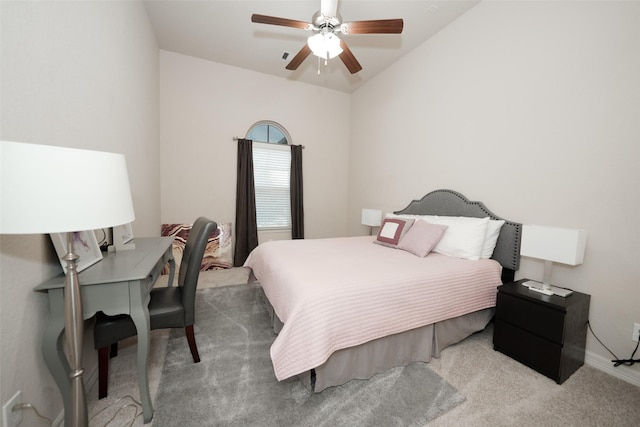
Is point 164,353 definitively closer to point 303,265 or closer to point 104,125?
point 303,265

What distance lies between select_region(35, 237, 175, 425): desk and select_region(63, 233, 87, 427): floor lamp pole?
13 cm

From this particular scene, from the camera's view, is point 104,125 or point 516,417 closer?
point 516,417

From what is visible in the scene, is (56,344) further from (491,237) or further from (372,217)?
(372,217)

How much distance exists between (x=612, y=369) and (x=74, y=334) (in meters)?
3.12

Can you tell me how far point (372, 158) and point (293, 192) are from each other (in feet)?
4.86

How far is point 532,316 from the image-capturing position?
1730 mm

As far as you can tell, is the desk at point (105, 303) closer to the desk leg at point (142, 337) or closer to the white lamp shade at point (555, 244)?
the desk leg at point (142, 337)

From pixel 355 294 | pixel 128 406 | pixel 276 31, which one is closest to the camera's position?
pixel 128 406

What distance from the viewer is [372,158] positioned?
4.18 m

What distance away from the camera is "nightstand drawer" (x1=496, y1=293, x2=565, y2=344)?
1.61m

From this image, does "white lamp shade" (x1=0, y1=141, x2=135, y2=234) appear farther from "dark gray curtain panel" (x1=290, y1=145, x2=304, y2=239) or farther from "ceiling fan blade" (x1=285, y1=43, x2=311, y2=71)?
"dark gray curtain panel" (x1=290, y1=145, x2=304, y2=239)

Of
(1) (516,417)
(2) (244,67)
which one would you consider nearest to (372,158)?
(2) (244,67)

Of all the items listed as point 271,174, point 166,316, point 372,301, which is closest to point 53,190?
point 166,316

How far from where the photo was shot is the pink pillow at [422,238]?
92.0 inches
